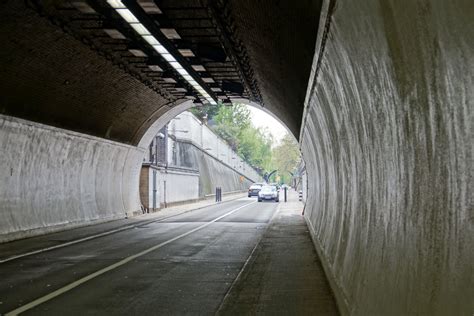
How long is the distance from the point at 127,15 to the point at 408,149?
34.3ft

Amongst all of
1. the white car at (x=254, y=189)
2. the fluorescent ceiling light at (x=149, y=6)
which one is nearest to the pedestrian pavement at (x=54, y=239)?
the fluorescent ceiling light at (x=149, y=6)

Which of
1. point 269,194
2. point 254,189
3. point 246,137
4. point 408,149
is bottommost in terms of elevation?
point 408,149

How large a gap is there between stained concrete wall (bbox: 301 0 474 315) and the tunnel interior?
16 millimetres

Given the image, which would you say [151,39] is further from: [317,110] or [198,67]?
[317,110]

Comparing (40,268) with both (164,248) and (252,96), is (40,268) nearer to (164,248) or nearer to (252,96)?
(164,248)

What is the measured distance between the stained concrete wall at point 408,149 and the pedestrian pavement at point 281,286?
4.83 feet

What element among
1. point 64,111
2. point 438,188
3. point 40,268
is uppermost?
point 64,111

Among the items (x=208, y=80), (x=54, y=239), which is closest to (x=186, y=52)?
(x=208, y=80)

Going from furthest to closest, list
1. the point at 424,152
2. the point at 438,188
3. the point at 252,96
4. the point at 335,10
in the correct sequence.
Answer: the point at 252,96 → the point at 335,10 → the point at 424,152 → the point at 438,188

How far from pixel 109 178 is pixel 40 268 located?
15.8 meters

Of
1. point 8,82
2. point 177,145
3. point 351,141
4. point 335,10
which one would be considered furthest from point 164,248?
point 177,145

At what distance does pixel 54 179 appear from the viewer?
72.8 ft

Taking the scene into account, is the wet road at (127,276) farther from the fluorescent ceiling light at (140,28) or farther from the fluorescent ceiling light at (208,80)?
the fluorescent ceiling light at (208,80)

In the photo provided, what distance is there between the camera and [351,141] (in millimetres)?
7484
